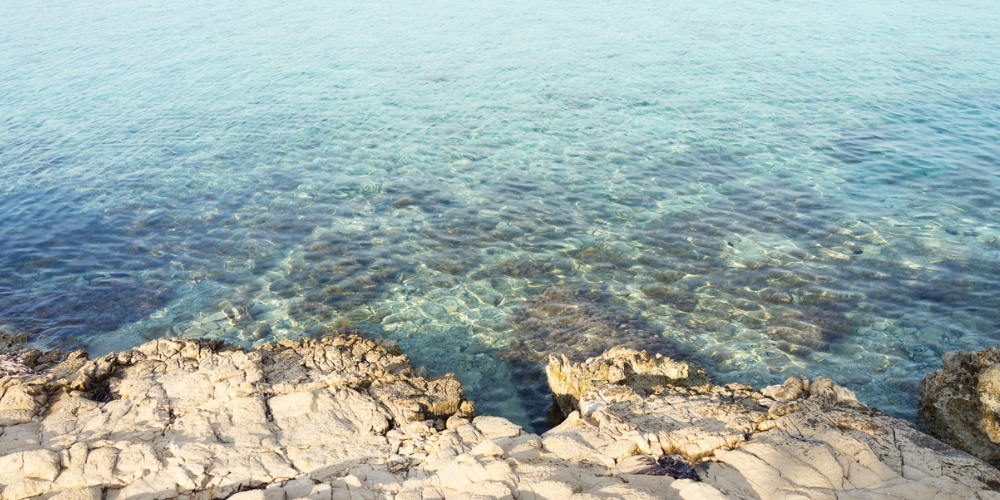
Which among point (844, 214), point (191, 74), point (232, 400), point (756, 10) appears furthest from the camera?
point (756, 10)

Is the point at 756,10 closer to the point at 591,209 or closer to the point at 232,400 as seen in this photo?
the point at 591,209

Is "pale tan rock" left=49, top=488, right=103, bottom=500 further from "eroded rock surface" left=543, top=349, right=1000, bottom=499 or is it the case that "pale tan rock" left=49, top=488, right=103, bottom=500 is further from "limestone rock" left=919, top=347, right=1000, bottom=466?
"limestone rock" left=919, top=347, right=1000, bottom=466

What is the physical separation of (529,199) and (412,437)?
9247mm

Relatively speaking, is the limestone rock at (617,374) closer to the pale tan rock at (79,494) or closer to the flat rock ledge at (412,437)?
the flat rock ledge at (412,437)

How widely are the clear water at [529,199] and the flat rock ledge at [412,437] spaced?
66.4 inches

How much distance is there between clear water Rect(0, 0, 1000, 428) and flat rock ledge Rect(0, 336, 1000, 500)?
1.69 m

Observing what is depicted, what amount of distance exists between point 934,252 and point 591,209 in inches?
287

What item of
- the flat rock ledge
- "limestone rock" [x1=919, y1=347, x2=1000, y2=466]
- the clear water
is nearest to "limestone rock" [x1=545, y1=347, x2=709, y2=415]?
the flat rock ledge

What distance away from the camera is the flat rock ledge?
7070 millimetres

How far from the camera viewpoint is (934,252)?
45.5 feet

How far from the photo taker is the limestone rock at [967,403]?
8609 mm

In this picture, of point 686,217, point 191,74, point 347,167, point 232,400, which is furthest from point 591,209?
point 191,74

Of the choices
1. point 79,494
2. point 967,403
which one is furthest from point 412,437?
point 967,403

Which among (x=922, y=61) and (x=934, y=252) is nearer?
(x=934, y=252)
